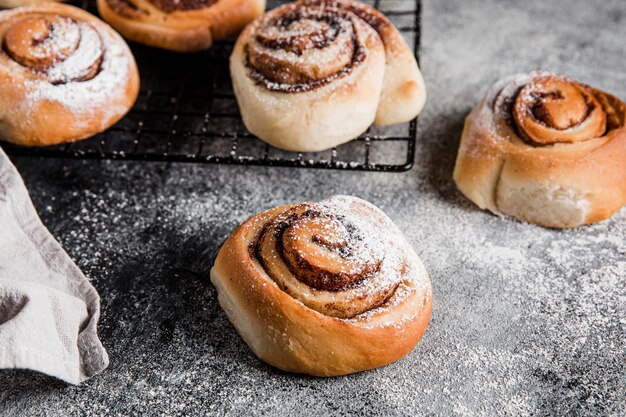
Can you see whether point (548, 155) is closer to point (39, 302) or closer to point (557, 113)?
point (557, 113)

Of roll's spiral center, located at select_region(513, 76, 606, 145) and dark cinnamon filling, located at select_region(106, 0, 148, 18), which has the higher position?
dark cinnamon filling, located at select_region(106, 0, 148, 18)

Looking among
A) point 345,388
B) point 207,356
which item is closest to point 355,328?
point 345,388

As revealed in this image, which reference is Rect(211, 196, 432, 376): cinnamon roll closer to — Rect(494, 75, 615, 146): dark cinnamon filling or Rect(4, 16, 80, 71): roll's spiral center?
Rect(494, 75, 615, 146): dark cinnamon filling

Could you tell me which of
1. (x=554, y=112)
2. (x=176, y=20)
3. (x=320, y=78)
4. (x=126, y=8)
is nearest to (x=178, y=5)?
(x=176, y=20)

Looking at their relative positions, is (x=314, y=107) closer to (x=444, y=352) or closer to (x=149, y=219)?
(x=149, y=219)

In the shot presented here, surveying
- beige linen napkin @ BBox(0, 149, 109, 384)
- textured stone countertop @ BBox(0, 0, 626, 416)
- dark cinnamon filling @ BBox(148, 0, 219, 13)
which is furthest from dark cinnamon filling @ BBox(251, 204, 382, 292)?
dark cinnamon filling @ BBox(148, 0, 219, 13)

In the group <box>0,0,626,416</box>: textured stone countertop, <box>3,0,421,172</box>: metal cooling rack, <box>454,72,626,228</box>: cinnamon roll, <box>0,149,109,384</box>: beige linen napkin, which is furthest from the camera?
<box>3,0,421,172</box>: metal cooling rack
